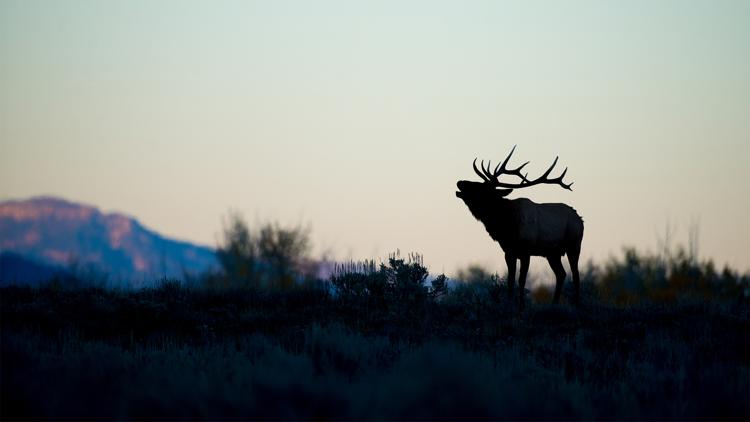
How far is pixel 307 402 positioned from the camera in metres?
8.45

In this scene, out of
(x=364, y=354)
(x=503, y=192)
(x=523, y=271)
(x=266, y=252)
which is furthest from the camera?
(x=266, y=252)

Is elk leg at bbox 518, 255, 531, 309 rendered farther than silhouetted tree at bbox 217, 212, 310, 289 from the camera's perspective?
No

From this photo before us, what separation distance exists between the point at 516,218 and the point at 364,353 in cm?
689

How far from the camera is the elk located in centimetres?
1744

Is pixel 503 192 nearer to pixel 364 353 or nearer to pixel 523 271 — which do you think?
pixel 523 271

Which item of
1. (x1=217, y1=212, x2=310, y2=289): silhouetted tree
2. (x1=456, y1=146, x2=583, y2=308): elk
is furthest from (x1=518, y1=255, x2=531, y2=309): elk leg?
(x1=217, y1=212, x2=310, y2=289): silhouetted tree

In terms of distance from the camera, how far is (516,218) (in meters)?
17.4

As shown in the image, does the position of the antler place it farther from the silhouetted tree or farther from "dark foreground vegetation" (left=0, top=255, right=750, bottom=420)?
the silhouetted tree

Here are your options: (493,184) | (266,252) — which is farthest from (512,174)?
(266,252)

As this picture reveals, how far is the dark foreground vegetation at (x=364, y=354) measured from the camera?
8.27 metres

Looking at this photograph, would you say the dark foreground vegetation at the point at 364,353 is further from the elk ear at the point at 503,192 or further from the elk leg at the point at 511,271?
the elk ear at the point at 503,192

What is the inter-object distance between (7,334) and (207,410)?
14.6 ft

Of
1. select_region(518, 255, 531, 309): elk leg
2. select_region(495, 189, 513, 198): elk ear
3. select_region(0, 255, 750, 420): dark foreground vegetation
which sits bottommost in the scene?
select_region(0, 255, 750, 420): dark foreground vegetation

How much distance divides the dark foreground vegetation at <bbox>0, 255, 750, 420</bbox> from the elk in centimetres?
95
